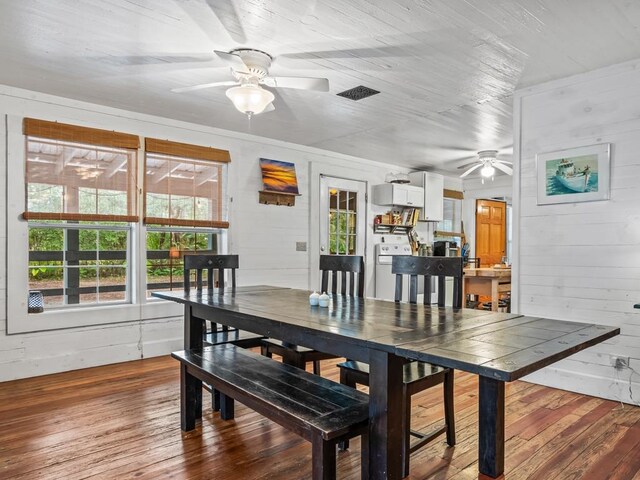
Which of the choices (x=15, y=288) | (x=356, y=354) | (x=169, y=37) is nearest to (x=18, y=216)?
(x=15, y=288)

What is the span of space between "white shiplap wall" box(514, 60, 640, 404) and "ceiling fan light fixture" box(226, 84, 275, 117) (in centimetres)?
214

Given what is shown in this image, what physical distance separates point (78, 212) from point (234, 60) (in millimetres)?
2104

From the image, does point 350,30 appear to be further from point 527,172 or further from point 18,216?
point 18,216

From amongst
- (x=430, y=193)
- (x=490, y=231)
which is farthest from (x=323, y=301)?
(x=490, y=231)

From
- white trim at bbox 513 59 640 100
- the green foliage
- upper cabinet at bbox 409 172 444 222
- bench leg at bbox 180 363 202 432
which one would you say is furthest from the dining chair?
upper cabinet at bbox 409 172 444 222

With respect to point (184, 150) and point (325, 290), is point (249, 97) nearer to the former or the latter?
point (325, 290)

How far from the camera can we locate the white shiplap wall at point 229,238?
11.3ft

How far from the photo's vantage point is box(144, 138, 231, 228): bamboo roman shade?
4.14 meters

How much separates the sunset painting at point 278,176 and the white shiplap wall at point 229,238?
89mm

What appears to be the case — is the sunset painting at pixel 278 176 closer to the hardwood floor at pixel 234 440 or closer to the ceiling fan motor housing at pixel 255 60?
the ceiling fan motor housing at pixel 255 60

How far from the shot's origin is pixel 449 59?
9.54ft

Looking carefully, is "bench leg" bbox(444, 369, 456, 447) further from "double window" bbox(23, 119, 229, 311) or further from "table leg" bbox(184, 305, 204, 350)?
Answer: "double window" bbox(23, 119, 229, 311)

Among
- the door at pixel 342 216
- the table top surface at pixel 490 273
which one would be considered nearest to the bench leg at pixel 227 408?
the door at pixel 342 216

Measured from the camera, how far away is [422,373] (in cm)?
208
